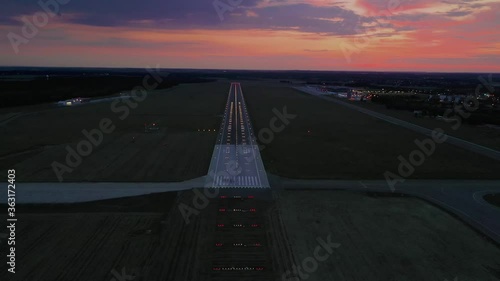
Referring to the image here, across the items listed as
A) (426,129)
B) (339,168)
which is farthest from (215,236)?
(426,129)

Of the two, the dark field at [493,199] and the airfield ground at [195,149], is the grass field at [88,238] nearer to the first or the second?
the airfield ground at [195,149]

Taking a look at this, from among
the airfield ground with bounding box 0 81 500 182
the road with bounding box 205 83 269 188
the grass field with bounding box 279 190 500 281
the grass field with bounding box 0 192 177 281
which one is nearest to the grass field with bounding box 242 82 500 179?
the airfield ground with bounding box 0 81 500 182

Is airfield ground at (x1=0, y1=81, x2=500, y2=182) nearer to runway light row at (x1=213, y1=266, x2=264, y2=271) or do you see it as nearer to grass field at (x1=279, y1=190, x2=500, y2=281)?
grass field at (x1=279, y1=190, x2=500, y2=281)

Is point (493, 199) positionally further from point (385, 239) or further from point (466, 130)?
point (466, 130)

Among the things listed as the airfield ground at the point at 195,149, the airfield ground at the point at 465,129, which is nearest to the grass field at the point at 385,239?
the airfield ground at the point at 195,149

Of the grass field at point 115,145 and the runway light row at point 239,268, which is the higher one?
the grass field at point 115,145

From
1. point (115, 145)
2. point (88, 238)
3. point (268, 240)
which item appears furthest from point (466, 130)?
point (88, 238)

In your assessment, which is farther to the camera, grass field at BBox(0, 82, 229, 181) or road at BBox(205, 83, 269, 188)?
grass field at BBox(0, 82, 229, 181)
